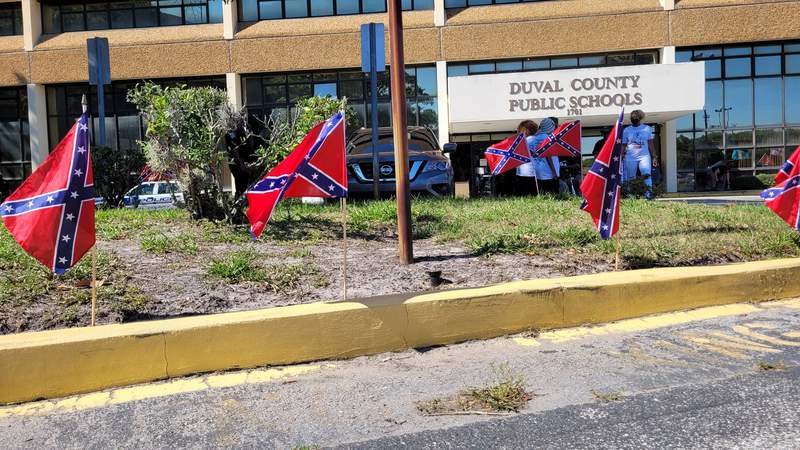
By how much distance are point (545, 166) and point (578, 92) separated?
7.40 m

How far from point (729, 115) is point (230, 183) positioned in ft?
→ 70.8

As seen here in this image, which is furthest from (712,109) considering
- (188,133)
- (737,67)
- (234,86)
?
(188,133)

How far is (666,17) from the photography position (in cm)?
2227

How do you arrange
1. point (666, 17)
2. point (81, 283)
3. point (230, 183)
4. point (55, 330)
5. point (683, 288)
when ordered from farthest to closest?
1. point (666, 17)
2. point (230, 183)
3. point (683, 288)
4. point (81, 283)
5. point (55, 330)

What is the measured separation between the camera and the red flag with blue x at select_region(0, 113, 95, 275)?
4.12 m

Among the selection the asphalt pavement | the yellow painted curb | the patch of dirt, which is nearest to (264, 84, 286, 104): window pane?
the patch of dirt

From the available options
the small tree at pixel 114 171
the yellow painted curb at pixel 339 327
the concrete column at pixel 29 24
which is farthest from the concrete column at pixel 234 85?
the yellow painted curb at pixel 339 327

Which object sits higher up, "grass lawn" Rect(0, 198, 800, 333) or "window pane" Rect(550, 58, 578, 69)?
"window pane" Rect(550, 58, 578, 69)

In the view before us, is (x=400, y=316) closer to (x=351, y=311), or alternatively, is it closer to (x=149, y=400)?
(x=351, y=311)

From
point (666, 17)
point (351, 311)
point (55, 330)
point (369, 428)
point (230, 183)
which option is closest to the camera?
point (369, 428)

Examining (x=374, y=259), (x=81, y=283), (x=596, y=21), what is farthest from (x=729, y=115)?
(x=81, y=283)

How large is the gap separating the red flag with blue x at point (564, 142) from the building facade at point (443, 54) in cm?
1086

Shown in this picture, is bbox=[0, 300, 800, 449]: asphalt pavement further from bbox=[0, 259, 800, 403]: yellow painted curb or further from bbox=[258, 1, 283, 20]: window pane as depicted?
bbox=[258, 1, 283, 20]: window pane

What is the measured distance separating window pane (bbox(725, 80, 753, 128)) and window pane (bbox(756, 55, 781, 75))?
609 mm
